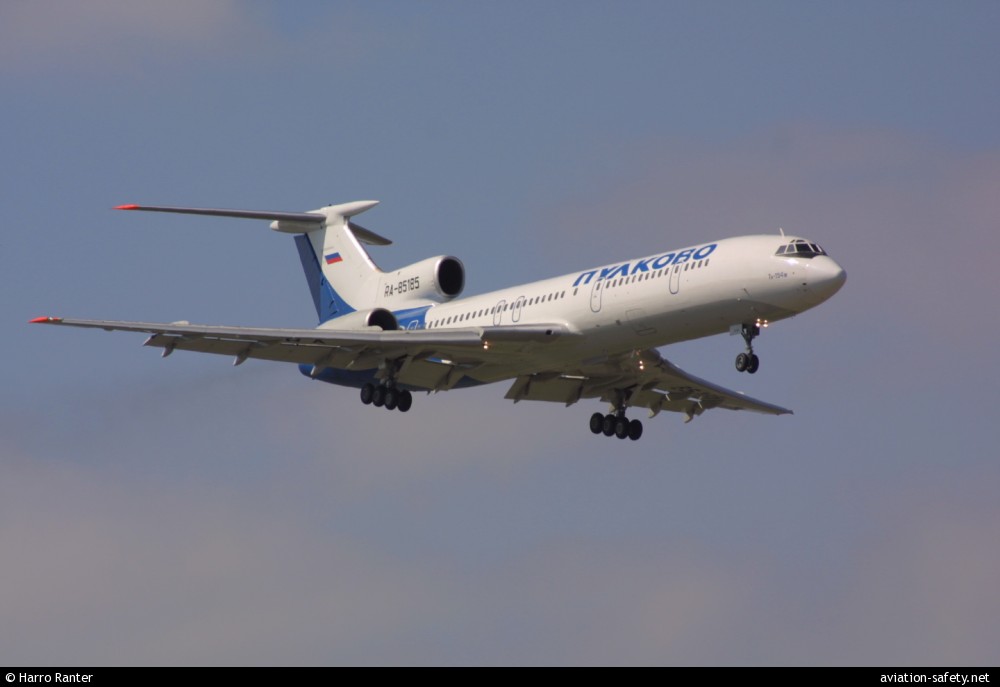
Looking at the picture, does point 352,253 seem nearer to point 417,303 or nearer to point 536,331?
point 417,303

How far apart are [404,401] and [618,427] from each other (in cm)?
473

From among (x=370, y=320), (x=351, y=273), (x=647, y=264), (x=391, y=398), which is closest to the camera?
(x=647, y=264)

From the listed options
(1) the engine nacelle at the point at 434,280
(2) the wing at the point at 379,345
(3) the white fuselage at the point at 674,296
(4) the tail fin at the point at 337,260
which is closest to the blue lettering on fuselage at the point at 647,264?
(3) the white fuselage at the point at 674,296

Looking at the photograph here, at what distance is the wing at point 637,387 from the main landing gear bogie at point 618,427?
347mm

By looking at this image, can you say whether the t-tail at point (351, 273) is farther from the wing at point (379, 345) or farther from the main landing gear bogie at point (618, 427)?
the main landing gear bogie at point (618, 427)

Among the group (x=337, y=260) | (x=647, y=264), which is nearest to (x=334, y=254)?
(x=337, y=260)

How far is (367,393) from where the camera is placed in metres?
31.7

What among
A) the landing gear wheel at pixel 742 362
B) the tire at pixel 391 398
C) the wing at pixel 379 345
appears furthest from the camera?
the tire at pixel 391 398

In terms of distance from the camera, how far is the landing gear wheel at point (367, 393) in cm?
3161

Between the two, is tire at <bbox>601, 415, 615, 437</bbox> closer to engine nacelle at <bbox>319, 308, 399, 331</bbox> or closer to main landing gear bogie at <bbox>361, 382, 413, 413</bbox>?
main landing gear bogie at <bbox>361, 382, 413, 413</bbox>

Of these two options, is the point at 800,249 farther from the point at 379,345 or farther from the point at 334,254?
the point at 334,254

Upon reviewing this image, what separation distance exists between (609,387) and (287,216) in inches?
360

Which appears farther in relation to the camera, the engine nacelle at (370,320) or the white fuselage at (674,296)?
the engine nacelle at (370,320)
